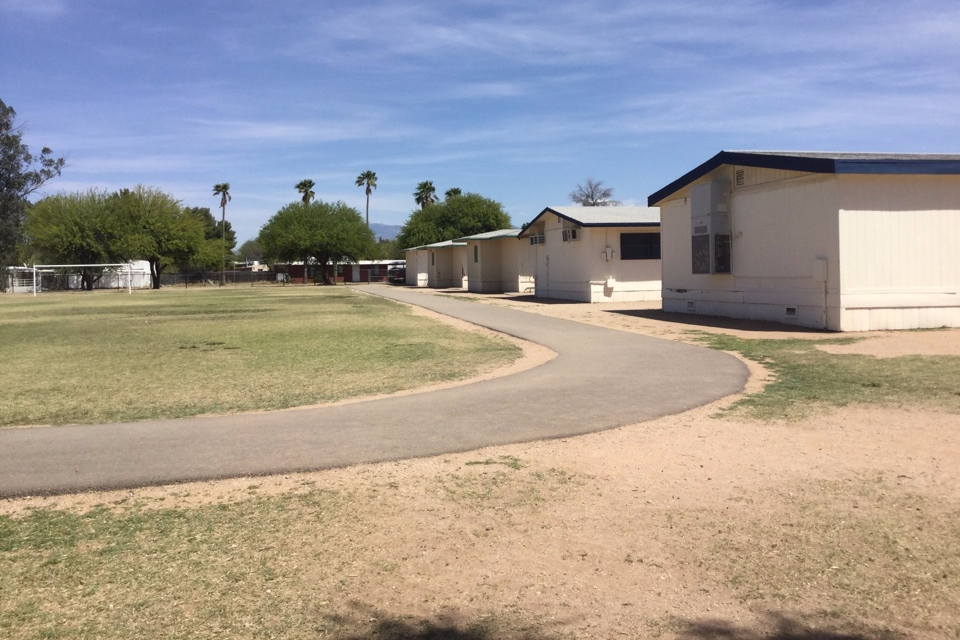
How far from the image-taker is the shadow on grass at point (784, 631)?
396 cm

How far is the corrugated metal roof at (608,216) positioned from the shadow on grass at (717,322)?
610cm

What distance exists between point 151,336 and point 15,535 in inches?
680

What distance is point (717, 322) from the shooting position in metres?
Result: 21.5

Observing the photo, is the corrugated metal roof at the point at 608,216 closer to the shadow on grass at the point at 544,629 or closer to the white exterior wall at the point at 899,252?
the white exterior wall at the point at 899,252

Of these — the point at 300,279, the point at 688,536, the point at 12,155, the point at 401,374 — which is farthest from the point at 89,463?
the point at 300,279

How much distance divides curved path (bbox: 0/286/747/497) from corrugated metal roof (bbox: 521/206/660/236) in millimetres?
19819

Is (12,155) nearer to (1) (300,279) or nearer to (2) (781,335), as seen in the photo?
(1) (300,279)

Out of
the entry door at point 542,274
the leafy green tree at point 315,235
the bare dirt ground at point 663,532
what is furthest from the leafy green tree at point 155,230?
the bare dirt ground at point 663,532

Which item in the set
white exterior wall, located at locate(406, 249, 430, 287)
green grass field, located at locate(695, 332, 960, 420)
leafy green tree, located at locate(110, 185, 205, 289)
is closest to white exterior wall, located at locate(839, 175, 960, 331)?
green grass field, located at locate(695, 332, 960, 420)

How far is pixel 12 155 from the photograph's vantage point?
206 feet

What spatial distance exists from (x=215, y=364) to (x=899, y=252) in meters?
13.8

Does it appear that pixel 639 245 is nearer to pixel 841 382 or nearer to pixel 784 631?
pixel 841 382

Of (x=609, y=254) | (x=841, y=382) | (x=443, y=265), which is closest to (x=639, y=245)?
(x=609, y=254)

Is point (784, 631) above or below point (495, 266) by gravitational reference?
below
